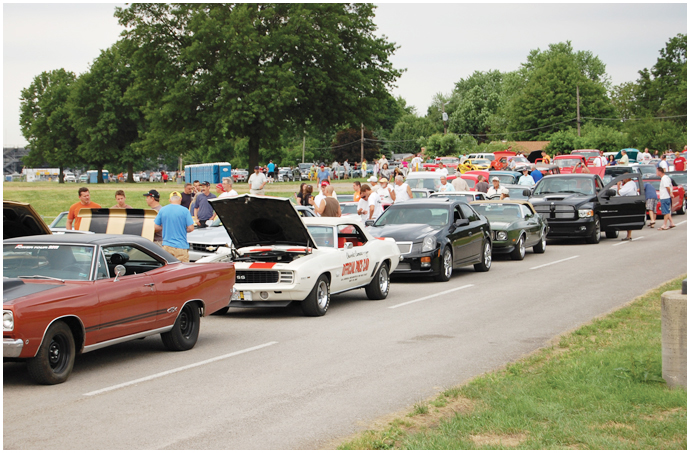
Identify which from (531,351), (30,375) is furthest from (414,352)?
(30,375)

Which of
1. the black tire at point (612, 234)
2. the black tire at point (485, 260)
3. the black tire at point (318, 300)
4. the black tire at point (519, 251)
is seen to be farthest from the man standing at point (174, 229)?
the black tire at point (612, 234)

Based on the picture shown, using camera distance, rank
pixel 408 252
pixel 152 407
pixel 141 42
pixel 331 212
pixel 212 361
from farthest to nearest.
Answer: pixel 141 42, pixel 331 212, pixel 408 252, pixel 212 361, pixel 152 407

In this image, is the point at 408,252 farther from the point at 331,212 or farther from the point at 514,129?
the point at 514,129

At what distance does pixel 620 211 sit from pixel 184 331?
17332 millimetres

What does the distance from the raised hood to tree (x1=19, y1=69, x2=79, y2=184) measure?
8021 centimetres

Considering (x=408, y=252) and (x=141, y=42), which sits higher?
(x=141, y=42)

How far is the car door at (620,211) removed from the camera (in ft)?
77.3

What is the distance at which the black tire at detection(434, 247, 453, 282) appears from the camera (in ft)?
52.3

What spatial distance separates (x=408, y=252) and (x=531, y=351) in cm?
676

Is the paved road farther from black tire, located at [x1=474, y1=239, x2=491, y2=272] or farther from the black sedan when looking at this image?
black tire, located at [x1=474, y1=239, x2=491, y2=272]

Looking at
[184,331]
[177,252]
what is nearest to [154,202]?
[177,252]

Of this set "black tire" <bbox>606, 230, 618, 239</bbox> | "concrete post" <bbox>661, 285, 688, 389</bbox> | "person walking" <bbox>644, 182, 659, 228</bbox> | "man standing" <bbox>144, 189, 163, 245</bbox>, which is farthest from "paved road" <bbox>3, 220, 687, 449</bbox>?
"person walking" <bbox>644, 182, 659, 228</bbox>

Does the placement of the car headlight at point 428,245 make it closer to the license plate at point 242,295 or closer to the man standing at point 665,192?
the license plate at point 242,295

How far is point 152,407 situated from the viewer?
269 inches
